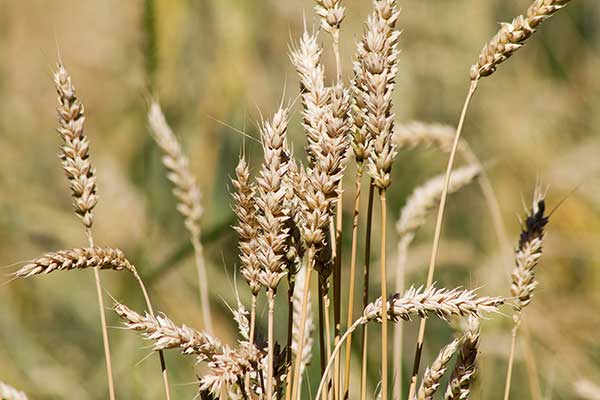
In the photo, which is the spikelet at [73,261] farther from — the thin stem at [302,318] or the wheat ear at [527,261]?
the wheat ear at [527,261]

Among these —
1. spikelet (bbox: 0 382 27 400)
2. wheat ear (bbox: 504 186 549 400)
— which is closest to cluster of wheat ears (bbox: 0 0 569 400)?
spikelet (bbox: 0 382 27 400)

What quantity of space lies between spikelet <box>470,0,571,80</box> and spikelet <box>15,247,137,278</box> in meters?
0.39

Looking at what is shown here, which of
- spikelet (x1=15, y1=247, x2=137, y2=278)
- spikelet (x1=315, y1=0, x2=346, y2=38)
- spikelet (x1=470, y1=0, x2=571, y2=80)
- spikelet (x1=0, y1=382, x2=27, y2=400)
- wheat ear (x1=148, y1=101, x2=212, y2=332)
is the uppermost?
wheat ear (x1=148, y1=101, x2=212, y2=332)

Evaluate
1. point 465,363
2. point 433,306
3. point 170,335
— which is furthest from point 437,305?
point 170,335

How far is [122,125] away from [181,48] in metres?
0.42

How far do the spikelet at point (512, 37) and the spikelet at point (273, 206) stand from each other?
0.69 ft

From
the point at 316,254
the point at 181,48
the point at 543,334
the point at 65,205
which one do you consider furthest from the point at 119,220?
the point at 316,254

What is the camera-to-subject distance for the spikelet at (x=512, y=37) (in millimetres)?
830

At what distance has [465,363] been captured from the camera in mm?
867

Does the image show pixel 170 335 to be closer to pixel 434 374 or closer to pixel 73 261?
pixel 73 261

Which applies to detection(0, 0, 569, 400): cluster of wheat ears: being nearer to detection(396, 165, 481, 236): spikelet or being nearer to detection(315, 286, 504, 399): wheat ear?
detection(315, 286, 504, 399): wheat ear

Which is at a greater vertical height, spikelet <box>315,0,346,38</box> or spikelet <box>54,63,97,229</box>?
spikelet <box>315,0,346,38</box>

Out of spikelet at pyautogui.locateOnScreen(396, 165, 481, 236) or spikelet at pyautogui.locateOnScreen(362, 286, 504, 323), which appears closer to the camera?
spikelet at pyautogui.locateOnScreen(362, 286, 504, 323)

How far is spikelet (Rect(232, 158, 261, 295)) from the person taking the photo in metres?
0.79
